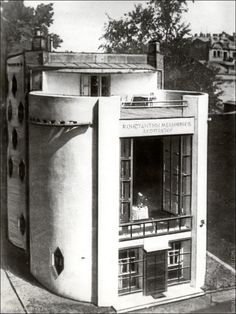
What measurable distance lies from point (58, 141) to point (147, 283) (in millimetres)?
6878

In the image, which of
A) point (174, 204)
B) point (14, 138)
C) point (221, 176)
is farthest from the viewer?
point (221, 176)

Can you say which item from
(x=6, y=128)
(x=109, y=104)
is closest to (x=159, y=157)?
(x=109, y=104)

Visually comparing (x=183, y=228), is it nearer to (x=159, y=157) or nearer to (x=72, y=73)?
(x=159, y=157)

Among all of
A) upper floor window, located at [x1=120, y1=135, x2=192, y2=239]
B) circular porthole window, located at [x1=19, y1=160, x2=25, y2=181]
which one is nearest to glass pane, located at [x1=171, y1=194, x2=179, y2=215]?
upper floor window, located at [x1=120, y1=135, x2=192, y2=239]

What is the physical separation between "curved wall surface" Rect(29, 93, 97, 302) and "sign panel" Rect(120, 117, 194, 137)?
1.42m

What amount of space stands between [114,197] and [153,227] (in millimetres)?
2672

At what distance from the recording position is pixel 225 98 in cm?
4469

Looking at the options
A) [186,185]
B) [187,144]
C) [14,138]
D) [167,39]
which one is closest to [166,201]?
[186,185]

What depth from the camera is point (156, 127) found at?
62.3 ft

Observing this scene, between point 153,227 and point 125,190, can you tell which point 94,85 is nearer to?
point 125,190

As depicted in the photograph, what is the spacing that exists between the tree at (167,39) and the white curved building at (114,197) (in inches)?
524

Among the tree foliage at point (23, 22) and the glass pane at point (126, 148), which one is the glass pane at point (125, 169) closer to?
the glass pane at point (126, 148)

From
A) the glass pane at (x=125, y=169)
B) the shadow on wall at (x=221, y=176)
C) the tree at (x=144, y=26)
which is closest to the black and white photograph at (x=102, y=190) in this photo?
the glass pane at (x=125, y=169)

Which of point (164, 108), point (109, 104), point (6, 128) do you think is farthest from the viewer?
point (6, 128)
